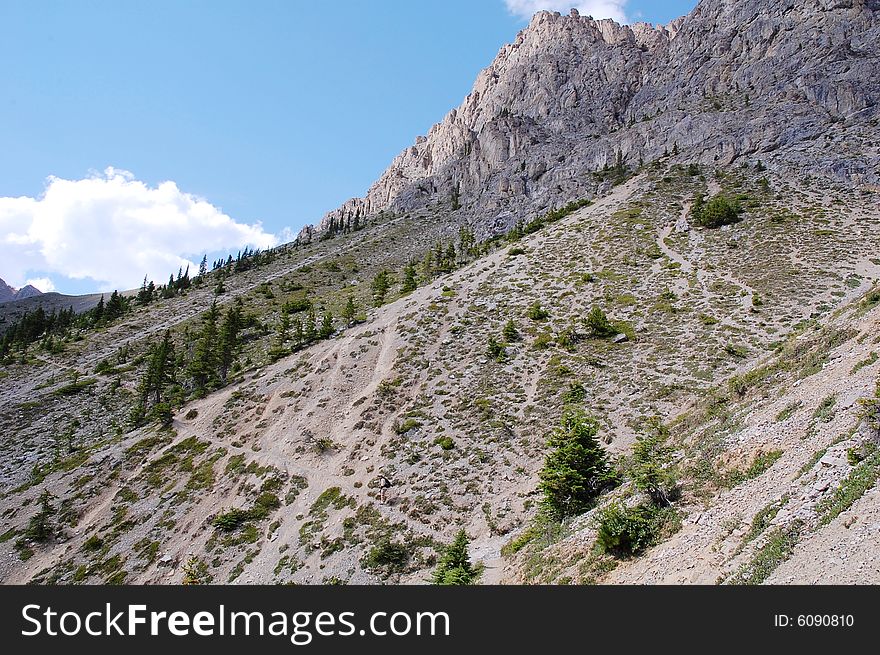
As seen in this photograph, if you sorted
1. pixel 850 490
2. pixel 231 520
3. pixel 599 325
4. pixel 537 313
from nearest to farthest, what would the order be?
pixel 850 490
pixel 231 520
pixel 599 325
pixel 537 313

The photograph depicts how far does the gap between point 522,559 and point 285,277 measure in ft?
389

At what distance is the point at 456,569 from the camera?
73.3 ft

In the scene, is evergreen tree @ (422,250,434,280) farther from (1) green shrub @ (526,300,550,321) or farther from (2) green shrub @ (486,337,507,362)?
(2) green shrub @ (486,337,507,362)

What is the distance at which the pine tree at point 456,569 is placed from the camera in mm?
21672

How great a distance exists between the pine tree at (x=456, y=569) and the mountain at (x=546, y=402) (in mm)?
473

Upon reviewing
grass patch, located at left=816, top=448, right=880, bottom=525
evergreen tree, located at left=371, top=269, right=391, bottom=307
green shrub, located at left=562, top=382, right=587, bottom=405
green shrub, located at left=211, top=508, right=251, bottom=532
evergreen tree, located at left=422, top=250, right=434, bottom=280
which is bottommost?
green shrub, located at left=211, top=508, right=251, bottom=532

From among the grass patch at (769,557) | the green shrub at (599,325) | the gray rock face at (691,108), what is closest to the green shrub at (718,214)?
the gray rock face at (691,108)

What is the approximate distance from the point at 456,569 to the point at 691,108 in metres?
147

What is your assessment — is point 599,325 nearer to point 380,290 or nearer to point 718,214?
point 718,214

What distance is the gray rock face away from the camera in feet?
332

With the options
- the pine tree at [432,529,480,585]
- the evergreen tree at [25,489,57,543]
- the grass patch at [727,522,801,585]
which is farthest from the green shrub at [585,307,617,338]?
the evergreen tree at [25,489,57,543]

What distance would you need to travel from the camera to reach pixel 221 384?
6259cm

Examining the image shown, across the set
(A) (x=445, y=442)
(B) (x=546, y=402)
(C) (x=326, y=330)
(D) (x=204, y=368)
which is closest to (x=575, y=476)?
(A) (x=445, y=442)

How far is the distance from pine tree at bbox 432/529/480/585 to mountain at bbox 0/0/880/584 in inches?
18.6
